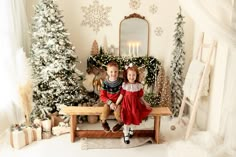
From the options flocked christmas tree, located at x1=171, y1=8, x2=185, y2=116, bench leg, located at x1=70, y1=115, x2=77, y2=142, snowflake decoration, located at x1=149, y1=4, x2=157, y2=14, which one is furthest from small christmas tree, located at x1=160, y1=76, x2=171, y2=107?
bench leg, located at x1=70, y1=115, x2=77, y2=142

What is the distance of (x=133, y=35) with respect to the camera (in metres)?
4.18

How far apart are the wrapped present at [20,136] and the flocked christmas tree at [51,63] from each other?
14.4 inches

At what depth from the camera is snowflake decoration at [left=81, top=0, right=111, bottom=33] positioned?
13.4 feet

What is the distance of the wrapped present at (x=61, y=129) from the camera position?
356 centimetres

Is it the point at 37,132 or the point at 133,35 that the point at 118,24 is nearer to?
the point at 133,35

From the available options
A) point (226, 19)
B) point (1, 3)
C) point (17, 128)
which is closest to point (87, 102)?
point (17, 128)

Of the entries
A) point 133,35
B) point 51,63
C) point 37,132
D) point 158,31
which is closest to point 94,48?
point 133,35

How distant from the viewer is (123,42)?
13.8 feet

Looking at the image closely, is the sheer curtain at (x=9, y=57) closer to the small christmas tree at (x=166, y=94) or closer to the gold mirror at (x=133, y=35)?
the gold mirror at (x=133, y=35)

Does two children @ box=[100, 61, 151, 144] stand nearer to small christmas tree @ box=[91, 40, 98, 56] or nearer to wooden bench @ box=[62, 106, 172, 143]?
wooden bench @ box=[62, 106, 172, 143]

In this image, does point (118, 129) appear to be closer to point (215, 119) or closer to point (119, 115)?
point (119, 115)

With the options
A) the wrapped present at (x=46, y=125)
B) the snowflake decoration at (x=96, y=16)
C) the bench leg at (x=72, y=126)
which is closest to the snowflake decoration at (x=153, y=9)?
the snowflake decoration at (x=96, y=16)

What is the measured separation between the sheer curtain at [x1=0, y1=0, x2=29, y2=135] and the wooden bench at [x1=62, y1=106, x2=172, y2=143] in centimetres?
70

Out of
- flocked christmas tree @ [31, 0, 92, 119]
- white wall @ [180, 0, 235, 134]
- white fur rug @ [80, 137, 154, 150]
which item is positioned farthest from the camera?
flocked christmas tree @ [31, 0, 92, 119]
